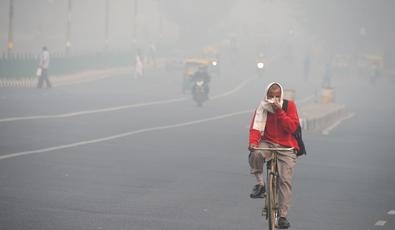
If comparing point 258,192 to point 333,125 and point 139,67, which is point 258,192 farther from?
point 139,67

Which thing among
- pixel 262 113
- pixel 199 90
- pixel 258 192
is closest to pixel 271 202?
pixel 258 192

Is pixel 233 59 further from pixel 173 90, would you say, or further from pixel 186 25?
pixel 173 90

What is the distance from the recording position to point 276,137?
11.1m

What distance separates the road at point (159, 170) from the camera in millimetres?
12820

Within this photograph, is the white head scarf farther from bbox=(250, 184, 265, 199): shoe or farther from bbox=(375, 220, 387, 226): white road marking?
bbox=(375, 220, 387, 226): white road marking

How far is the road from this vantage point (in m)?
12.8

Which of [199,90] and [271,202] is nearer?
[271,202]

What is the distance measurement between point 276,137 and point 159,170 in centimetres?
750

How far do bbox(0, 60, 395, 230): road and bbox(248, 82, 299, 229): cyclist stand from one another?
52.0 inches

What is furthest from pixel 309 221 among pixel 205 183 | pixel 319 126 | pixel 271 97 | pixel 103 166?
pixel 319 126

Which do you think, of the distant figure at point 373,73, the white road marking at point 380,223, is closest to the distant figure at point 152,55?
the distant figure at point 373,73

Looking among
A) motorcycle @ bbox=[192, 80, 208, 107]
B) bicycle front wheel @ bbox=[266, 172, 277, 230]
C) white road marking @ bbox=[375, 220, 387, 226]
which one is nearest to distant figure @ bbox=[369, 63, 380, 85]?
motorcycle @ bbox=[192, 80, 208, 107]

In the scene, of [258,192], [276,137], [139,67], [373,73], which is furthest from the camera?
[373,73]

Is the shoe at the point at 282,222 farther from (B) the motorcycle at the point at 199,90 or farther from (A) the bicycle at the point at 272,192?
(B) the motorcycle at the point at 199,90
